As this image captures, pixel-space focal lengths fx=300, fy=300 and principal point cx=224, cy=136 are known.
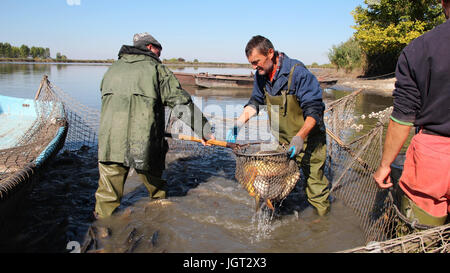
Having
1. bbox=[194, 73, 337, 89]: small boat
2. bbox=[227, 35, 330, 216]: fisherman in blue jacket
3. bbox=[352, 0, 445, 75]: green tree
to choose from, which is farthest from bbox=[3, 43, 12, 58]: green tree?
bbox=[227, 35, 330, 216]: fisherman in blue jacket

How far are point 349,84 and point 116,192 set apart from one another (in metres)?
23.9

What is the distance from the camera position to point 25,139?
19.0ft

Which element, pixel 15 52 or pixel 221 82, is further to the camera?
pixel 15 52

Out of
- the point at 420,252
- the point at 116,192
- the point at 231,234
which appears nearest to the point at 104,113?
the point at 116,192

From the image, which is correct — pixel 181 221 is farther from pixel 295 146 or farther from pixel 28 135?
pixel 28 135

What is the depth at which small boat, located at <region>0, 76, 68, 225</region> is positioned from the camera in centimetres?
338

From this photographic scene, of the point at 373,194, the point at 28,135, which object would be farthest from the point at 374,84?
the point at 28,135

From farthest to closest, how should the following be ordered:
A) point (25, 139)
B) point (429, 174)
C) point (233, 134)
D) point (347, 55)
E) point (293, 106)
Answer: point (347, 55) < point (25, 139) < point (233, 134) < point (293, 106) < point (429, 174)

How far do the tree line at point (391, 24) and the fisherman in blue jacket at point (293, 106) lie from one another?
2094cm

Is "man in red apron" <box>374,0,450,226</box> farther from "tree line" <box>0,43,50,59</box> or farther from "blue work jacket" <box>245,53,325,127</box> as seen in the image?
"tree line" <box>0,43,50,59</box>

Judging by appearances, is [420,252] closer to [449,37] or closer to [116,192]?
[449,37]

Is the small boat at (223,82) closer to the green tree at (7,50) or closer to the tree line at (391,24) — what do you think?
the tree line at (391,24)

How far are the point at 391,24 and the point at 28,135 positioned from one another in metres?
23.5

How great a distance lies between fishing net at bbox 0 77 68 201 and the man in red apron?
3.66 metres
